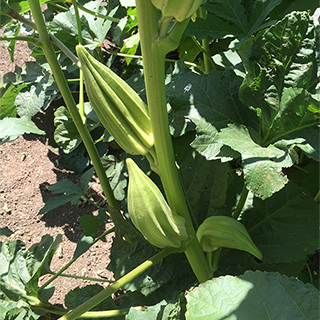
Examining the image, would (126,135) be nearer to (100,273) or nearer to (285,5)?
(285,5)

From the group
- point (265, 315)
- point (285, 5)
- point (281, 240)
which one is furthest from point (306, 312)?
point (285, 5)

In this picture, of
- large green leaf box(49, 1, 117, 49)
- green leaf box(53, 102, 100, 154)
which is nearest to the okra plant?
large green leaf box(49, 1, 117, 49)

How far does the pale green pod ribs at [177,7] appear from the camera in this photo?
23.2 inches

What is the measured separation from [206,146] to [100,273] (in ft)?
3.81

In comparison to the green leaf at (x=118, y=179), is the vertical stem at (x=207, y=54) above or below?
above

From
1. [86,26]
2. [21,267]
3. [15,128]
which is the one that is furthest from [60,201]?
[86,26]

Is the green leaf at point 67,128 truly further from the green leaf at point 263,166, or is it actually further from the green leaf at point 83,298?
the green leaf at point 263,166

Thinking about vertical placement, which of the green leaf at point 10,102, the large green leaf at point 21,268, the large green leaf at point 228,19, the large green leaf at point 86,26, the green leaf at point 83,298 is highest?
the large green leaf at point 86,26

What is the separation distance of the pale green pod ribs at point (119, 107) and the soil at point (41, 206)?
45.1 inches

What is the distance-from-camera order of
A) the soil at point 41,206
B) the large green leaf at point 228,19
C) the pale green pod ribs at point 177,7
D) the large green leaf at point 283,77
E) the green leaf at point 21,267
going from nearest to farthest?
the pale green pod ribs at point 177,7 < the large green leaf at point 283,77 < the large green leaf at point 228,19 < the green leaf at point 21,267 < the soil at point 41,206

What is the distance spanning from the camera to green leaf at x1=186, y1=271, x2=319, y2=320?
0.70 m

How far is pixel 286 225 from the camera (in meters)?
1.11

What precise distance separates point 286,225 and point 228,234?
0.29 meters

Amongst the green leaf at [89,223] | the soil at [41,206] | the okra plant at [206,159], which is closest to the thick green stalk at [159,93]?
the okra plant at [206,159]
